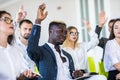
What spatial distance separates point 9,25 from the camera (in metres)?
1.99

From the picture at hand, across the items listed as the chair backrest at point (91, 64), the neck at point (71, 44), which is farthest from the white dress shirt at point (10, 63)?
the chair backrest at point (91, 64)

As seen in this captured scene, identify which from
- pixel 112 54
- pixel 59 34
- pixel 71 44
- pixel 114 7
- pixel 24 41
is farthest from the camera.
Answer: pixel 114 7

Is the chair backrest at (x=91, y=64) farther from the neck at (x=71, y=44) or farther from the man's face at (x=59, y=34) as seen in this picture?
the man's face at (x=59, y=34)

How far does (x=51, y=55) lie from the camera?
2.28 metres

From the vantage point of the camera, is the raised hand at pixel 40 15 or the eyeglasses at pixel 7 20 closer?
the eyeglasses at pixel 7 20

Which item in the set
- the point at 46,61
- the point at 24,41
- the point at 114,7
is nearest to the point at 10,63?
the point at 46,61

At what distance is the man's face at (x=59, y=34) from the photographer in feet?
7.88

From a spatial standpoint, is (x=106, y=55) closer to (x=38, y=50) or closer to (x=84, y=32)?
(x=38, y=50)

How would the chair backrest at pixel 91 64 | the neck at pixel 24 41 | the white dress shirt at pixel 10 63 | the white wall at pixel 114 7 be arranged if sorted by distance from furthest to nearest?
the white wall at pixel 114 7
the chair backrest at pixel 91 64
the neck at pixel 24 41
the white dress shirt at pixel 10 63

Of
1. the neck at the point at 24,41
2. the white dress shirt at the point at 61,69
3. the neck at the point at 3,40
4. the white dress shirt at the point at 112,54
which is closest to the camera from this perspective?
the neck at the point at 3,40

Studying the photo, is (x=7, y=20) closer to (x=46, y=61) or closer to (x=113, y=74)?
(x=46, y=61)

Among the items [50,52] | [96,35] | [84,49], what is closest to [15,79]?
[50,52]

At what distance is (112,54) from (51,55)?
699 mm

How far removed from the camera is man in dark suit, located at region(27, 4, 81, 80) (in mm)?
2111
